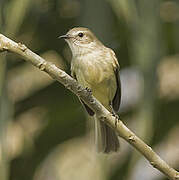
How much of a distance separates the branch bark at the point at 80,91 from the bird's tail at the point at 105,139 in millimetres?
988

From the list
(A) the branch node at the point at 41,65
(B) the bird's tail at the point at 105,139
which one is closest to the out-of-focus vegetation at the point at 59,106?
(B) the bird's tail at the point at 105,139

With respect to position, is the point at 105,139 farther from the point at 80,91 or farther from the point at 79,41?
the point at 80,91

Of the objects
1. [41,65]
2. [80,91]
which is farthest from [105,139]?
[41,65]

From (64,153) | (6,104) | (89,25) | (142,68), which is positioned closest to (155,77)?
(142,68)

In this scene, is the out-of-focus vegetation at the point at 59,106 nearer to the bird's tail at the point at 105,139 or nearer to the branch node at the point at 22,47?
the bird's tail at the point at 105,139

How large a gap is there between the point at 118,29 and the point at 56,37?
0.47m

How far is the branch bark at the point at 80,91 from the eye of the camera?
1893 mm

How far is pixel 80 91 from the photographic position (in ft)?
6.65

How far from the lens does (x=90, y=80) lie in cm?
346

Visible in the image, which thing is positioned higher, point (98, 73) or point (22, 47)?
point (22, 47)

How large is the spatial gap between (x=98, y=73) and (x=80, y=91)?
151cm

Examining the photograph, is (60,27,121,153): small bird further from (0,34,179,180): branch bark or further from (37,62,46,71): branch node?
(37,62,46,71): branch node

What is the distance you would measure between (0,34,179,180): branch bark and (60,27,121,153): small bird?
1.13 meters

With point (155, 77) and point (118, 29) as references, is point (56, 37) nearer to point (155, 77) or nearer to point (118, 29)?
point (118, 29)
